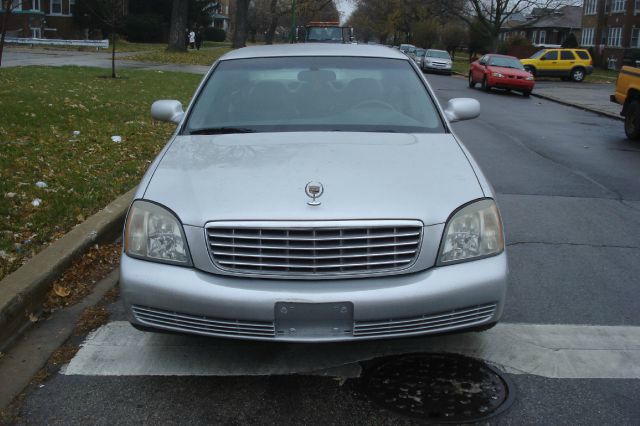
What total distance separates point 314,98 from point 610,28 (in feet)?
185

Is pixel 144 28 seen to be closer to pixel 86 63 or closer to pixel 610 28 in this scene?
pixel 86 63

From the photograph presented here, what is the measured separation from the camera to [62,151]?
838 cm

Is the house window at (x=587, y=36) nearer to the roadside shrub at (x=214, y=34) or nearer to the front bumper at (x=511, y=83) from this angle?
the roadside shrub at (x=214, y=34)

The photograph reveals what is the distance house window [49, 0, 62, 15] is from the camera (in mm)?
47625

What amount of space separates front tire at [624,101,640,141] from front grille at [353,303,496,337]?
11205 millimetres

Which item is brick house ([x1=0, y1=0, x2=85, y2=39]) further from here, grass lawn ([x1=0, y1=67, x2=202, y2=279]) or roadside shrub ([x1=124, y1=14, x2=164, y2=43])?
grass lawn ([x1=0, y1=67, x2=202, y2=279])

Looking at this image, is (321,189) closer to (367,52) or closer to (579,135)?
(367,52)

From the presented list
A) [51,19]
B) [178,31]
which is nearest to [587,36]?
[178,31]

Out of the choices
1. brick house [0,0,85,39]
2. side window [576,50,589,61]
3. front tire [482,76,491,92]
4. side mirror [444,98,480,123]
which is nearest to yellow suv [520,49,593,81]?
side window [576,50,589,61]

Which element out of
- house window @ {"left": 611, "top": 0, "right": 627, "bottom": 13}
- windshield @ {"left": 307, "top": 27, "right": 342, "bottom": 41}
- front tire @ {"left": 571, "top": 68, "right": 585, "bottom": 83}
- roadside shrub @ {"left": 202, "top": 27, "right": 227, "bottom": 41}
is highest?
house window @ {"left": 611, "top": 0, "right": 627, "bottom": 13}

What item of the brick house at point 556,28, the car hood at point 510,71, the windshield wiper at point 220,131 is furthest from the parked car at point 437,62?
the brick house at point 556,28

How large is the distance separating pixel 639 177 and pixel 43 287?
26.5ft

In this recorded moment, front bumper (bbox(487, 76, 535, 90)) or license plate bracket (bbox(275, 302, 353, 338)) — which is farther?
front bumper (bbox(487, 76, 535, 90))

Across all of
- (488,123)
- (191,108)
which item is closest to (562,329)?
Result: (191,108)
